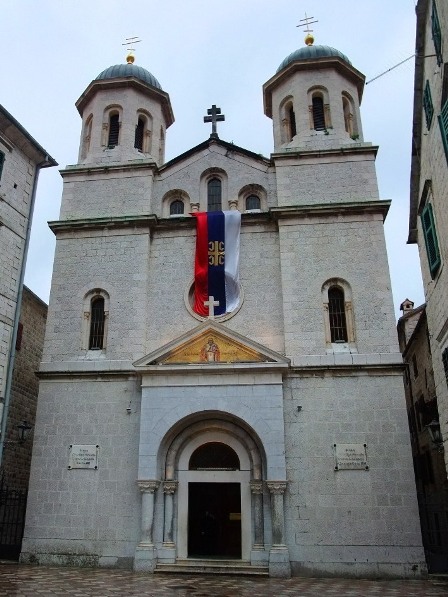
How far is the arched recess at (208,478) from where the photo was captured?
1417 cm

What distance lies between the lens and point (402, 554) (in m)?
13.2

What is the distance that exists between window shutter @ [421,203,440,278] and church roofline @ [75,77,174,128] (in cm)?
1220

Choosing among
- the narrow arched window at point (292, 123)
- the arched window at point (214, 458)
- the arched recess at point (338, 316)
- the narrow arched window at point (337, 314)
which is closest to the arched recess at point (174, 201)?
the narrow arched window at point (292, 123)

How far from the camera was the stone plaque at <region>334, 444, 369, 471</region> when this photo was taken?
1409 centimetres

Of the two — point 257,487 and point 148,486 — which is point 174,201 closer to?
point 148,486

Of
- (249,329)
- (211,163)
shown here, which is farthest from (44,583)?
(211,163)

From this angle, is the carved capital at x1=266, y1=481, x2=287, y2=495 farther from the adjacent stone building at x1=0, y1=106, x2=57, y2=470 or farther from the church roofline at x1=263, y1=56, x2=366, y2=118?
the church roofline at x1=263, y1=56, x2=366, y2=118

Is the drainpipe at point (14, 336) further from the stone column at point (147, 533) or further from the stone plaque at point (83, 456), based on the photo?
the stone column at point (147, 533)

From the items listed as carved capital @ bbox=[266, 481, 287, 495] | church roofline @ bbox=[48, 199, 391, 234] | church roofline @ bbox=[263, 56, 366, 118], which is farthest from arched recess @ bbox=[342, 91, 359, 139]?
carved capital @ bbox=[266, 481, 287, 495]

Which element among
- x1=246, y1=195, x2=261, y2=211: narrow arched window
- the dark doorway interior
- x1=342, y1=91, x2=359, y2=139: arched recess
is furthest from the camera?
x1=342, y1=91, x2=359, y2=139: arched recess

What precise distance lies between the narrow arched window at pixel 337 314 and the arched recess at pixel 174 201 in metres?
5.88

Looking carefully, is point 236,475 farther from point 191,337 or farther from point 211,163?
point 211,163

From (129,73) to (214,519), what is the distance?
53.9 feet

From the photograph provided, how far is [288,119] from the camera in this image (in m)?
20.1
